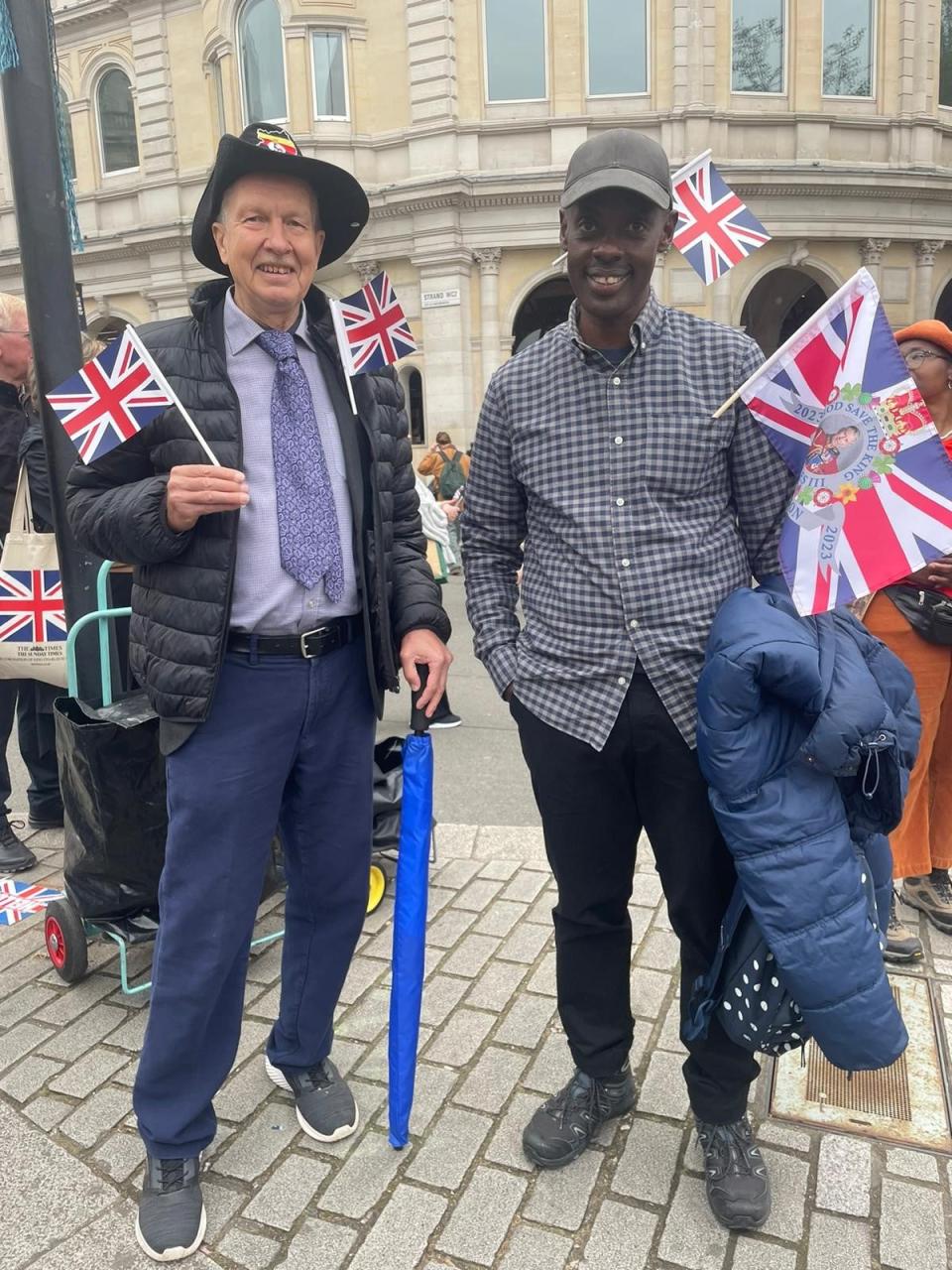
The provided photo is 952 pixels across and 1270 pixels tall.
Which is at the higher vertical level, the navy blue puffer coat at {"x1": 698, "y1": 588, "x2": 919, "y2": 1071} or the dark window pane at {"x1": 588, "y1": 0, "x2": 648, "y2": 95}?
the dark window pane at {"x1": 588, "y1": 0, "x2": 648, "y2": 95}

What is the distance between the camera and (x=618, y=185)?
2.07 metres

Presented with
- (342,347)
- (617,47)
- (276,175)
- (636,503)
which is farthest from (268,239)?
(617,47)

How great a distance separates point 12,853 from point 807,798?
3.63 m

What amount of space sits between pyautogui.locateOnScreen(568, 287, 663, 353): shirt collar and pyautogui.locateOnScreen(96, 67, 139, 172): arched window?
2354cm

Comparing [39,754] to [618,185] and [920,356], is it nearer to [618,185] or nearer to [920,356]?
[618,185]

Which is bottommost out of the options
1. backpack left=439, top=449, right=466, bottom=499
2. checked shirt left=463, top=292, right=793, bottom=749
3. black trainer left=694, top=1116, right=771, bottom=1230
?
black trainer left=694, top=1116, right=771, bottom=1230

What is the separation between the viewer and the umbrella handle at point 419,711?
2.44m

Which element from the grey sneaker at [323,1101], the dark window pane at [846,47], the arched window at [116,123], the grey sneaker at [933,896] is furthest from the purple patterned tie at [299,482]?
the arched window at [116,123]

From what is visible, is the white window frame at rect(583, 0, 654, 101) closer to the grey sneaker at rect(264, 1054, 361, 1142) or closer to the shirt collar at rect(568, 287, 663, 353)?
the shirt collar at rect(568, 287, 663, 353)

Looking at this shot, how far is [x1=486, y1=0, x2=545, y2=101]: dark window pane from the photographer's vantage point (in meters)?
18.3

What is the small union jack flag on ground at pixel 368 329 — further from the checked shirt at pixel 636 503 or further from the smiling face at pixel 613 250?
the smiling face at pixel 613 250

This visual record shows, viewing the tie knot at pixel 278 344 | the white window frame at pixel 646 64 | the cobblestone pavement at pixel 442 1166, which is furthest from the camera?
the white window frame at pixel 646 64

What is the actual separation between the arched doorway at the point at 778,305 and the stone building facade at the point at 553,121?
2862 millimetres

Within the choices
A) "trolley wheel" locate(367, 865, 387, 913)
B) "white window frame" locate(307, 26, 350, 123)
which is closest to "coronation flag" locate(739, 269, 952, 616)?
"trolley wheel" locate(367, 865, 387, 913)
